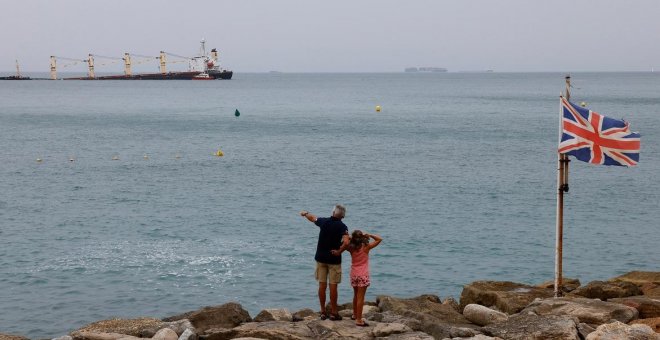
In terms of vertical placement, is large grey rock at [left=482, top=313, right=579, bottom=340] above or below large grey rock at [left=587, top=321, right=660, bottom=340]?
below

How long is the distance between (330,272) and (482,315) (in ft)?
11.7

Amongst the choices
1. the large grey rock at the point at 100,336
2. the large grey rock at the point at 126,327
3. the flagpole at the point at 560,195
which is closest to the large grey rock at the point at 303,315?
the large grey rock at the point at 126,327

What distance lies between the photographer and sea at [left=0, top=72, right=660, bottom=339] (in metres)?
24.2

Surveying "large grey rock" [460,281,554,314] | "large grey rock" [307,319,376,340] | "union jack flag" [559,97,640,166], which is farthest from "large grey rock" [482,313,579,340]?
"union jack flag" [559,97,640,166]

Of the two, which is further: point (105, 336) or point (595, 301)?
point (595, 301)

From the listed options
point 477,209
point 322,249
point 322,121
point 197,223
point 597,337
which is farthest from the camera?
point 322,121

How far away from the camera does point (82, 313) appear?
21.8 metres

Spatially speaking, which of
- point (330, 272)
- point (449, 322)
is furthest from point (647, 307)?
point (330, 272)

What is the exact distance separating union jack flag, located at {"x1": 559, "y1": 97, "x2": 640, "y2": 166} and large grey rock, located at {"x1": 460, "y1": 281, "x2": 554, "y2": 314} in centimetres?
333

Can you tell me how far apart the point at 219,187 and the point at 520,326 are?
30.9 meters

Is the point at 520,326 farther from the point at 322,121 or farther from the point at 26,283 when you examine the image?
the point at 322,121

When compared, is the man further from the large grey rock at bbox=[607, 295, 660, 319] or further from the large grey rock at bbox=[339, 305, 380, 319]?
the large grey rock at bbox=[607, 295, 660, 319]

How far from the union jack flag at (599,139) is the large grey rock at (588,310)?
2747 millimetres

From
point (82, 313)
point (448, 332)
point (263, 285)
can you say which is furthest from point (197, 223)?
point (448, 332)
